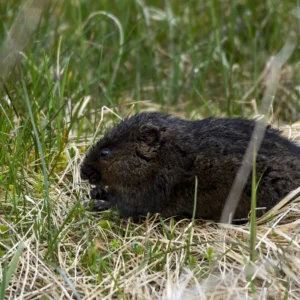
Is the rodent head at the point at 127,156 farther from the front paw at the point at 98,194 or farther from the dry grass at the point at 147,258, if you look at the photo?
the dry grass at the point at 147,258

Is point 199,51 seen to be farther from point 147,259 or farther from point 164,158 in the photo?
point 147,259

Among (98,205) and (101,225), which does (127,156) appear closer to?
(98,205)

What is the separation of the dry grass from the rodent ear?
54 centimetres

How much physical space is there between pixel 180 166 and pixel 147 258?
0.94 meters

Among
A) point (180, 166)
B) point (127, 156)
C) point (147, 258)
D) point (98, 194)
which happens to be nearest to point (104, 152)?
point (127, 156)

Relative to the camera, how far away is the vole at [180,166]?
4586mm

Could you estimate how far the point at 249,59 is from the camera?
820 cm

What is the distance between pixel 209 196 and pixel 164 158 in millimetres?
418

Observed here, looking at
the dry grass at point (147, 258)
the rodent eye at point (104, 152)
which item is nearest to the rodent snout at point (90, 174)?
the rodent eye at point (104, 152)

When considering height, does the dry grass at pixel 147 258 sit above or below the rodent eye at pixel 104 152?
below

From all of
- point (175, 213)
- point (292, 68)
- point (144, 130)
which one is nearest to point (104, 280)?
point (175, 213)

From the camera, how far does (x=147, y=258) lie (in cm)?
393

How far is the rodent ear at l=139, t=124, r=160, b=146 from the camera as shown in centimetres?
478

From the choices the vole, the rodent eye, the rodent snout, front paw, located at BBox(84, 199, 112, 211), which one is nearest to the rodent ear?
the vole
